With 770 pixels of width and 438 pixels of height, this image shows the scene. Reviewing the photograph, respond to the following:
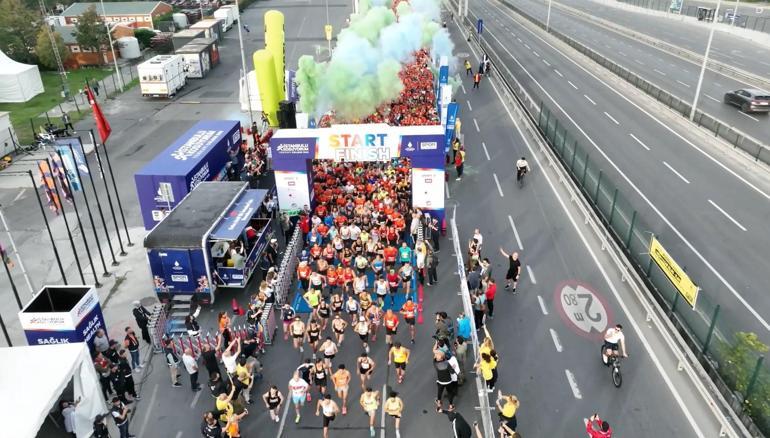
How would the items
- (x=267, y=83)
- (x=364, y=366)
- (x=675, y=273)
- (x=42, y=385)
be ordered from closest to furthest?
(x=42, y=385), (x=364, y=366), (x=675, y=273), (x=267, y=83)

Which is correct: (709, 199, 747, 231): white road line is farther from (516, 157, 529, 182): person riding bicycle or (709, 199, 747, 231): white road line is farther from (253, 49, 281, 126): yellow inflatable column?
(253, 49, 281, 126): yellow inflatable column

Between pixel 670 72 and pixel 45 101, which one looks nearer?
pixel 45 101

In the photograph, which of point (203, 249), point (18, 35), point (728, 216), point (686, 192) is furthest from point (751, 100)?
point (18, 35)

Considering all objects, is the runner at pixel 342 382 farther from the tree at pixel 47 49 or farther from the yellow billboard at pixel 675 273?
the tree at pixel 47 49

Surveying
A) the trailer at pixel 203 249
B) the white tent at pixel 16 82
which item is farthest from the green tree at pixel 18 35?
the trailer at pixel 203 249

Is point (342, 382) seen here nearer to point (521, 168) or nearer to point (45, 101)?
point (521, 168)


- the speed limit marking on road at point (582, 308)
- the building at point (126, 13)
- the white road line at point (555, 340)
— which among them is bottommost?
the white road line at point (555, 340)

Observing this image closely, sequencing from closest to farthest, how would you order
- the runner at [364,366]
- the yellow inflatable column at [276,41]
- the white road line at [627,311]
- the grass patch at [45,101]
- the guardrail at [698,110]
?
the white road line at [627,311] < the runner at [364,366] < the guardrail at [698,110] < the yellow inflatable column at [276,41] < the grass patch at [45,101]
